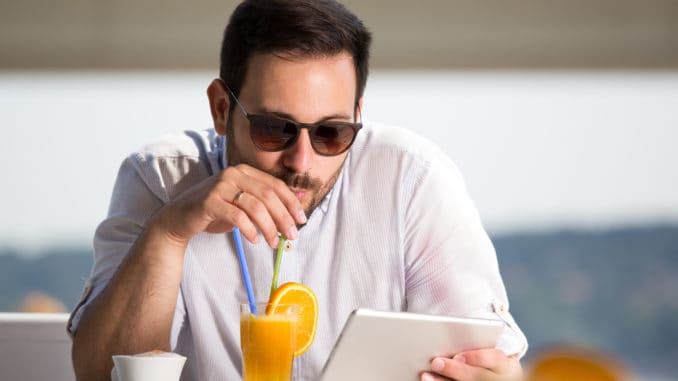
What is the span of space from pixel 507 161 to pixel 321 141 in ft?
55.9

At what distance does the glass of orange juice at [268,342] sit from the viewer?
1.52 m

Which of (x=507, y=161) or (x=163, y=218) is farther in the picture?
(x=507, y=161)

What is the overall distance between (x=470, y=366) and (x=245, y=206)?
519mm

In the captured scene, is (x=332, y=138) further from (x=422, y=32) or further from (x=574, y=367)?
(x=422, y=32)

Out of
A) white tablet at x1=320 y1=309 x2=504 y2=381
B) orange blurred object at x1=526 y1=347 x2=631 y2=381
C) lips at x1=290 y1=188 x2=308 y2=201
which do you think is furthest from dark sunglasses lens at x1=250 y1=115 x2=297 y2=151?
orange blurred object at x1=526 y1=347 x2=631 y2=381

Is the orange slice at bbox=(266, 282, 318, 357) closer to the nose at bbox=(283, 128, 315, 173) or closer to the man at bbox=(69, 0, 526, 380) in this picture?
the man at bbox=(69, 0, 526, 380)

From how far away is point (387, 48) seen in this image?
23.5ft

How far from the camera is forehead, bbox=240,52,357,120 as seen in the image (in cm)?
193

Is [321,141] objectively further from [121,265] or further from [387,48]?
[387,48]

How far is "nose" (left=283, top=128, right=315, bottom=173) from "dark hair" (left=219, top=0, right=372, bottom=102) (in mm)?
191

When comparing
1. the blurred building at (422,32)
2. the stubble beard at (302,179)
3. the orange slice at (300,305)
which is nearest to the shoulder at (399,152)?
the stubble beard at (302,179)

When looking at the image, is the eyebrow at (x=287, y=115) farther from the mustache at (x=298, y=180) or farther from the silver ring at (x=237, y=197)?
the silver ring at (x=237, y=197)

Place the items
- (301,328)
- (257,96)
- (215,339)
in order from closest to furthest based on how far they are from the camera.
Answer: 1. (301,328)
2. (257,96)
3. (215,339)

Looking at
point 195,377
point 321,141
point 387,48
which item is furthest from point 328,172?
point 387,48
